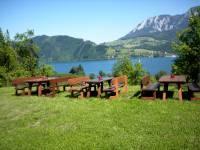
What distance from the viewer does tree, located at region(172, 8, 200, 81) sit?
77.5 feet

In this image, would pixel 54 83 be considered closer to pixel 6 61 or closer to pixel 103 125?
pixel 103 125

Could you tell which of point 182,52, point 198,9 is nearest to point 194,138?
point 182,52

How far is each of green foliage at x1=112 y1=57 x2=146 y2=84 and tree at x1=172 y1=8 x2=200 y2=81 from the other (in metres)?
29.5

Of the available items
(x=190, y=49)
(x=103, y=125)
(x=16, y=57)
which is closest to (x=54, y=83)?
(x=103, y=125)

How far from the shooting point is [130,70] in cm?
5853

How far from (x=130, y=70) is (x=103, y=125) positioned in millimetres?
50425

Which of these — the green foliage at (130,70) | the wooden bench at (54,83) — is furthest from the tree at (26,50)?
the wooden bench at (54,83)

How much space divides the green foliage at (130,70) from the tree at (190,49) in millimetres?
29476

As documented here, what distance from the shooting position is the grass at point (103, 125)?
707cm

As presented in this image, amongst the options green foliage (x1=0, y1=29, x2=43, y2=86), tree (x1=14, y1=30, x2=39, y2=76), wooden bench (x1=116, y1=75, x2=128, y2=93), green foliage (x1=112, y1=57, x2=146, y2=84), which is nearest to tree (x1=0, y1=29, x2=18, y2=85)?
green foliage (x1=0, y1=29, x2=43, y2=86)

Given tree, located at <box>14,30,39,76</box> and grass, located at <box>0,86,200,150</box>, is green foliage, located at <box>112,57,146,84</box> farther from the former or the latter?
grass, located at <box>0,86,200,150</box>

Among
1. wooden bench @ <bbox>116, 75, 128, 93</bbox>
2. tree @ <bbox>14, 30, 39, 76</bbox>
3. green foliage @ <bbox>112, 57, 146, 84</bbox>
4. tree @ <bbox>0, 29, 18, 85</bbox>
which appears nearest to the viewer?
wooden bench @ <bbox>116, 75, 128, 93</bbox>

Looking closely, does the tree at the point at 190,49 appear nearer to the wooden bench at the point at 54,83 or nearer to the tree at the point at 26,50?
the wooden bench at the point at 54,83

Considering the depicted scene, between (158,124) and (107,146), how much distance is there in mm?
2397
